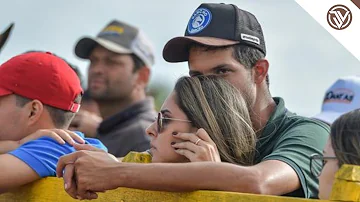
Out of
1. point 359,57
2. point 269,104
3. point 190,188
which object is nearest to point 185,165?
point 190,188

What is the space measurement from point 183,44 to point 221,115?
0.79 meters

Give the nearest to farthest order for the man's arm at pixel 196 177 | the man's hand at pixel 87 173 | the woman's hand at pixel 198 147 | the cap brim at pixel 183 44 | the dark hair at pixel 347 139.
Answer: the dark hair at pixel 347 139, the man's arm at pixel 196 177, the man's hand at pixel 87 173, the woman's hand at pixel 198 147, the cap brim at pixel 183 44

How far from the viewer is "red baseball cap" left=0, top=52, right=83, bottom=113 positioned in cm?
495

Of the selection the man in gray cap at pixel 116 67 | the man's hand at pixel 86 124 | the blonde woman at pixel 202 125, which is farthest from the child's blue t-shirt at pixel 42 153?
the man in gray cap at pixel 116 67

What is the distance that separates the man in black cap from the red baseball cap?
59cm

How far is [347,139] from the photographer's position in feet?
10.7

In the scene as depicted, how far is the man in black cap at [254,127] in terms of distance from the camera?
3.61 m

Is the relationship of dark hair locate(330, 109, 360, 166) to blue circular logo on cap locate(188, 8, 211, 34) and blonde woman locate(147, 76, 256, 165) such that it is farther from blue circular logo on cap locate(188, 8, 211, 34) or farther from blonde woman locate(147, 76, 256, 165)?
blue circular logo on cap locate(188, 8, 211, 34)

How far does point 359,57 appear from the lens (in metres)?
4.62

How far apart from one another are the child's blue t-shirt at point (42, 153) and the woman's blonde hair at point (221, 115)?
594 mm

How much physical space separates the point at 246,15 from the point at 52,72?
110cm

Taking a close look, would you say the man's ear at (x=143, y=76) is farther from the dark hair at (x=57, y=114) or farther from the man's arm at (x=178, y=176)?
the man's arm at (x=178, y=176)

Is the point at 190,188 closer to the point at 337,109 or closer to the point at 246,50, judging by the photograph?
the point at 246,50

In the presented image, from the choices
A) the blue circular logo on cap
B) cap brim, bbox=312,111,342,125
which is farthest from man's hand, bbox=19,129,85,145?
cap brim, bbox=312,111,342,125
